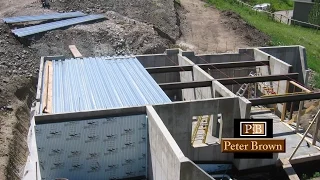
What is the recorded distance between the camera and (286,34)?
118ft

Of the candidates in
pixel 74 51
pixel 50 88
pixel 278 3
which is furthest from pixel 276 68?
pixel 278 3

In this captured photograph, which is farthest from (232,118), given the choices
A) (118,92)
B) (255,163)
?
(118,92)

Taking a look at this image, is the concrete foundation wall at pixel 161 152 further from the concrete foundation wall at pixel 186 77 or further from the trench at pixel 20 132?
the concrete foundation wall at pixel 186 77

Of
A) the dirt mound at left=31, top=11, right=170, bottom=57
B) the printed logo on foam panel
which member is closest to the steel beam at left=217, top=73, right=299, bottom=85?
the printed logo on foam panel

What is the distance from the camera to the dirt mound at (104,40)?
25.6 m

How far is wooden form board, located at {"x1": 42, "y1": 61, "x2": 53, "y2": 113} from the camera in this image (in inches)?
560

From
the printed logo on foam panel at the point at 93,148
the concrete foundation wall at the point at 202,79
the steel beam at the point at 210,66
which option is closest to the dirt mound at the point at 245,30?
the steel beam at the point at 210,66

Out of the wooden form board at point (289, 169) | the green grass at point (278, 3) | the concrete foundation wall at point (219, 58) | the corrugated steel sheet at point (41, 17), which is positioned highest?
the green grass at point (278, 3)

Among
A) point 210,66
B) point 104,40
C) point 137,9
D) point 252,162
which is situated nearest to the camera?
point 252,162

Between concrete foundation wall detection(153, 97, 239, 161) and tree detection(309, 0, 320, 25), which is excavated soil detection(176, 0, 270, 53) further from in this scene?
concrete foundation wall detection(153, 97, 239, 161)

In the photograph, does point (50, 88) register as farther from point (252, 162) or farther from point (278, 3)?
point (278, 3)

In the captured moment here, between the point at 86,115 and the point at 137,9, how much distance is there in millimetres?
22056

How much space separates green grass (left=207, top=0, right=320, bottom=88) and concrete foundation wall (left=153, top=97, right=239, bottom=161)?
13204 millimetres

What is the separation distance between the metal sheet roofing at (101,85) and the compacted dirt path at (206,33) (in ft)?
40.0
